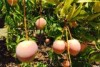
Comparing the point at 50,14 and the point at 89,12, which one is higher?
the point at 50,14

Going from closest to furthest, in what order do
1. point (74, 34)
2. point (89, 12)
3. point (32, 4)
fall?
point (89, 12) → point (74, 34) → point (32, 4)

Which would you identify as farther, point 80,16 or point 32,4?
point 32,4

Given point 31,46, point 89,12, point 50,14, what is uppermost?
point 50,14

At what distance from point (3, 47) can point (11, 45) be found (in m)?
1.26

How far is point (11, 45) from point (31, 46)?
1.38 meters

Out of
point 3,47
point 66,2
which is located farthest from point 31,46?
point 3,47

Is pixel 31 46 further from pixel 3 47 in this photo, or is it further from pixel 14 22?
pixel 3 47

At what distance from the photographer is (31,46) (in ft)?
1.48

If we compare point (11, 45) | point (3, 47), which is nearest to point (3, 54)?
point (3, 47)

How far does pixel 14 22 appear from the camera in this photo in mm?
1622

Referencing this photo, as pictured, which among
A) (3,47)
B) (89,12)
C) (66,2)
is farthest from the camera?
(3,47)

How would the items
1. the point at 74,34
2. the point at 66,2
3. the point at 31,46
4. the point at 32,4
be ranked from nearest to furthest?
1. the point at 31,46
2. the point at 66,2
3. the point at 74,34
4. the point at 32,4

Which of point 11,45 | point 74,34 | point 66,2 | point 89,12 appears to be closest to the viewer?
point 66,2

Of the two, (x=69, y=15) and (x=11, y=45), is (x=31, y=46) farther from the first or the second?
(x=11, y=45)
